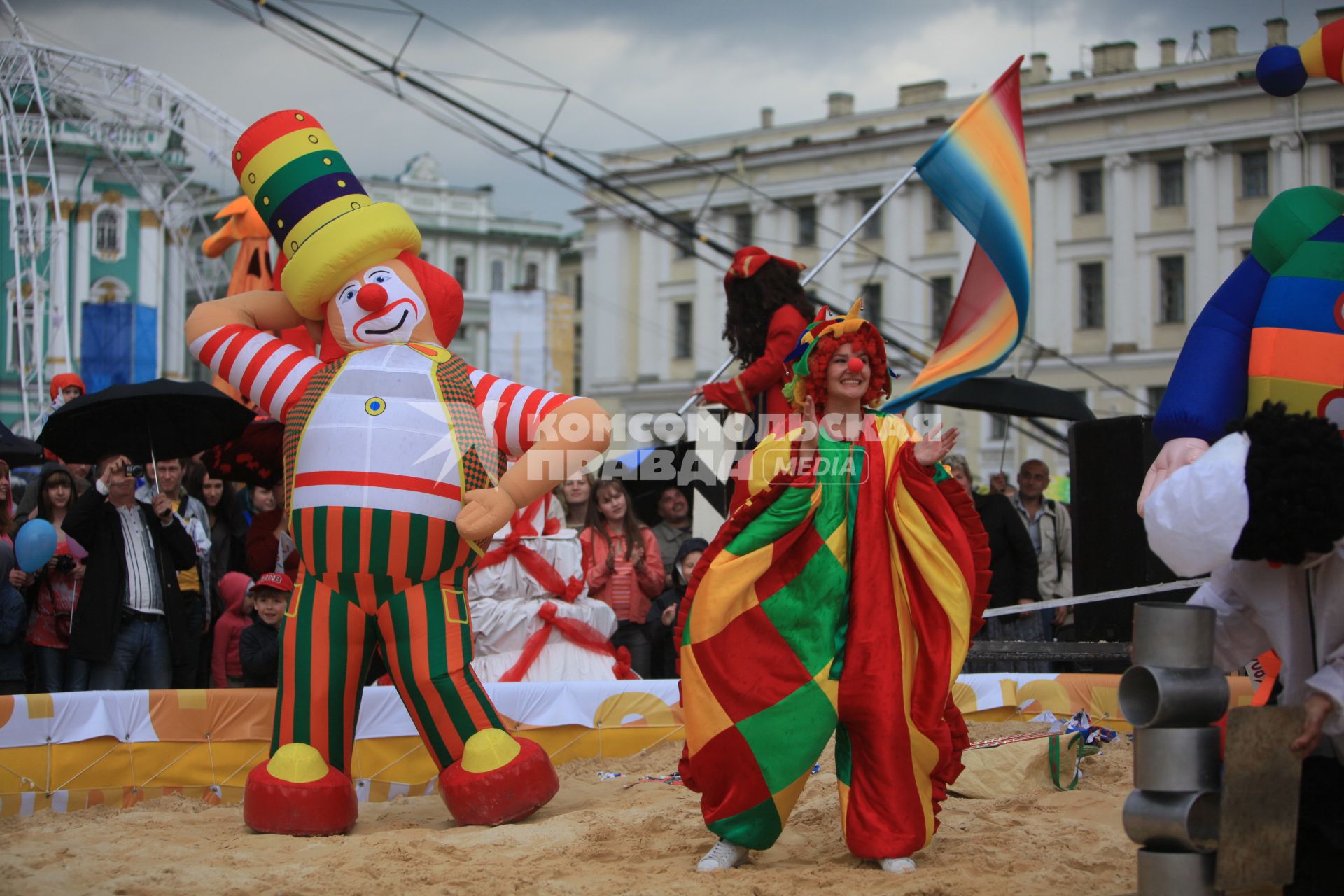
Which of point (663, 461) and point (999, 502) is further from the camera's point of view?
point (663, 461)

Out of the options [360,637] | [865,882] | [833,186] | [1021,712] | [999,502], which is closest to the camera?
[865,882]

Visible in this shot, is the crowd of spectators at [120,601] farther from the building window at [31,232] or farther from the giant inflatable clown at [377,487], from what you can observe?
the building window at [31,232]

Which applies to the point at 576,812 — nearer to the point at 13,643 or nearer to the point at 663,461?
the point at 13,643

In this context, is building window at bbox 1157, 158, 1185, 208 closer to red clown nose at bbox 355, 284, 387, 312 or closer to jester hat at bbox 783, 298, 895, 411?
jester hat at bbox 783, 298, 895, 411

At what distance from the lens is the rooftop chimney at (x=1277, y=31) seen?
20.7 ft

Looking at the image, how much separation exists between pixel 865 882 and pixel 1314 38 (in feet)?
9.37

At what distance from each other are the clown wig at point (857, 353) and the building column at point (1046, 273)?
32180 mm

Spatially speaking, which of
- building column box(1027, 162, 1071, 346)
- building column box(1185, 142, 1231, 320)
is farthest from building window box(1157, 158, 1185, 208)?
building column box(1027, 162, 1071, 346)

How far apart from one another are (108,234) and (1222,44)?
86.8ft

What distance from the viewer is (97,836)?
462 cm

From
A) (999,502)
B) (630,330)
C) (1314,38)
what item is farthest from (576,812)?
(630,330)

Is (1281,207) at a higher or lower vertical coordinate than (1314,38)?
lower

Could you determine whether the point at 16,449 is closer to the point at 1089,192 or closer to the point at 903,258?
the point at 903,258

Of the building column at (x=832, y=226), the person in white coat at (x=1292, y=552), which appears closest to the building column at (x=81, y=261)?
the building column at (x=832, y=226)
